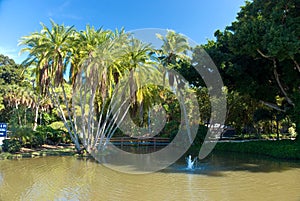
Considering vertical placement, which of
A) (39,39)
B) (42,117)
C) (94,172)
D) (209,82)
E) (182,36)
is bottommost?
(94,172)

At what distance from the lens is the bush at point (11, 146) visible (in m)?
18.5

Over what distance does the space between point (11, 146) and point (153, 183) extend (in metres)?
12.5

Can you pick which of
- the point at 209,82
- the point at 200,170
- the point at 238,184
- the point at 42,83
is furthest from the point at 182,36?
the point at 238,184

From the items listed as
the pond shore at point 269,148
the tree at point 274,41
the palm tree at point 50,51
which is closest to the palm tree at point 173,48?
the pond shore at point 269,148

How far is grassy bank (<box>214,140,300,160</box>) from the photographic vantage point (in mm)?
16109

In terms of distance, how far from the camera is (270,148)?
58.7 feet

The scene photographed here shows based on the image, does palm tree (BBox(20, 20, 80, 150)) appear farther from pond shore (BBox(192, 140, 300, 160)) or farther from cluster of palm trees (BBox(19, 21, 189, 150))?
pond shore (BBox(192, 140, 300, 160))

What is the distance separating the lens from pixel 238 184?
975cm

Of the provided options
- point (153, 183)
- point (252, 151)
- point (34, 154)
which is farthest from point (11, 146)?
point (252, 151)

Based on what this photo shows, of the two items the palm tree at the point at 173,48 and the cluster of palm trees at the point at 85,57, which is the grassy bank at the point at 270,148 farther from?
the cluster of palm trees at the point at 85,57

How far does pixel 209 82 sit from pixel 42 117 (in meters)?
21.2

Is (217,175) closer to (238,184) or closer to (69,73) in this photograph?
(238,184)

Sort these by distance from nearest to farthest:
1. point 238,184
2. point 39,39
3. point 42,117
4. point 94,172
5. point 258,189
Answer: point 258,189, point 238,184, point 94,172, point 39,39, point 42,117

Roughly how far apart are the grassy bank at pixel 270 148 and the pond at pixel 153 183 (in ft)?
7.02
